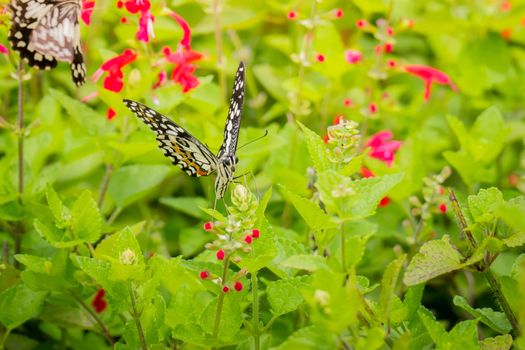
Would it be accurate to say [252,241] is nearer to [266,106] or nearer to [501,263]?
[501,263]

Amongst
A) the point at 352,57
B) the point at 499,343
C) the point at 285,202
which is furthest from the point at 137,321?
the point at 352,57

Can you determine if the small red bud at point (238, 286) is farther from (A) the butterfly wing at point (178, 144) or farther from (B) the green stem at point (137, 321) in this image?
(A) the butterfly wing at point (178, 144)

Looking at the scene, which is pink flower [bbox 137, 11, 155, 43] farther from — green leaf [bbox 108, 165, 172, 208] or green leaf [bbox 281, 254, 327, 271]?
green leaf [bbox 281, 254, 327, 271]

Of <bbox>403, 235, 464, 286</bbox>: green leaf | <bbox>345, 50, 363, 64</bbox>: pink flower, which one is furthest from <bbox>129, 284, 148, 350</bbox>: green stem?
<bbox>345, 50, 363, 64</bbox>: pink flower

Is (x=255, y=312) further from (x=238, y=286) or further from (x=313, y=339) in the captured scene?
(x=313, y=339)

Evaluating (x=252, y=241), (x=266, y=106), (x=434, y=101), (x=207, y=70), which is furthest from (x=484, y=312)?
(x=207, y=70)

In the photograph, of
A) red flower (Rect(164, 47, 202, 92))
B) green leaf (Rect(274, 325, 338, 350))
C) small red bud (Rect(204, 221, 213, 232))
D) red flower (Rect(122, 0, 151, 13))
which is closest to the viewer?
green leaf (Rect(274, 325, 338, 350))

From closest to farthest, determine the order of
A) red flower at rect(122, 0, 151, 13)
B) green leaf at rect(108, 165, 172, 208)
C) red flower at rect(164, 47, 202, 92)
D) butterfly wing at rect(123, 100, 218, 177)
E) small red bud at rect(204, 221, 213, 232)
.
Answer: small red bud at rect(204, 221, 213, 232) → butterfly wing at rect(123, 100, 218, 177) → red flower at rect(122, 0, 151, 13) → red flower at rect(164, 47, 202, 92) → green leaf at rect(108, 165, 172, 208)
